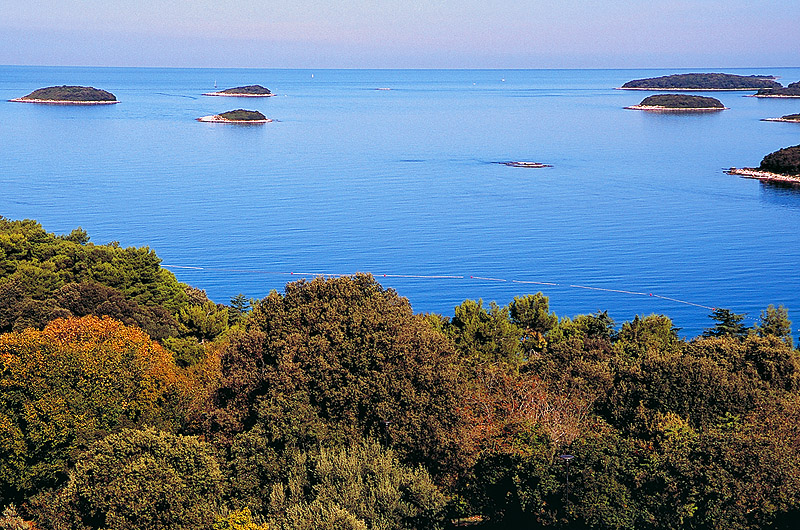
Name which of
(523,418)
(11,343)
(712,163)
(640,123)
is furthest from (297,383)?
(640,123)

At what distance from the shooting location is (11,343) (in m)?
21.7

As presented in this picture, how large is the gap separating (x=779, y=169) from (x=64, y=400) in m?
109

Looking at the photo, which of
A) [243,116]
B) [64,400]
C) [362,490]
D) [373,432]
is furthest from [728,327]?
[243,116]

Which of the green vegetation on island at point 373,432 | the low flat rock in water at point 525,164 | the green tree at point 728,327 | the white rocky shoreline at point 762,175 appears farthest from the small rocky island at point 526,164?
the green vegetation on island at point 373,432

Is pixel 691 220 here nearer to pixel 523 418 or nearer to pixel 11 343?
pixel 523 418

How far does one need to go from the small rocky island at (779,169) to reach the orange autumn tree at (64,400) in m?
103

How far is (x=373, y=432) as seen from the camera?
1886 centimetres

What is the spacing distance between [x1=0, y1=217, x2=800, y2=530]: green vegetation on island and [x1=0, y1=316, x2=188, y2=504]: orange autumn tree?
5cm

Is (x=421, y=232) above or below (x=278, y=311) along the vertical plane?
below

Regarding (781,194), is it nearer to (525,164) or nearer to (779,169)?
(779,169)

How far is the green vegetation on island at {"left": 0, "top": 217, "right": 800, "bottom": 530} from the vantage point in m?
16.7

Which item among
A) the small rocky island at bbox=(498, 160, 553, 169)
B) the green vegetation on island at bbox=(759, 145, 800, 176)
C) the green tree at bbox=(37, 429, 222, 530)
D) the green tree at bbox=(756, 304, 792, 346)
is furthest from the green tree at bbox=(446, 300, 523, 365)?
the green vegetation on island at bbox=(759, 145, 800, 176)

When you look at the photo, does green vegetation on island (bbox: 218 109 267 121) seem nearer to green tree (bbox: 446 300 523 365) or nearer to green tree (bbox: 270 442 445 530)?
green tree (bbox: 446 300 523 365)

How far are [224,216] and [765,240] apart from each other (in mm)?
52055
